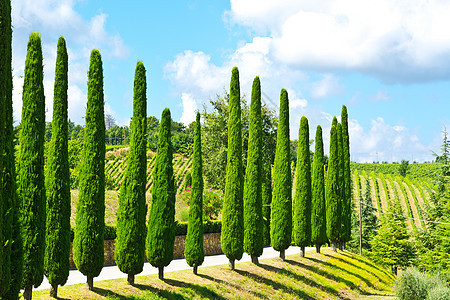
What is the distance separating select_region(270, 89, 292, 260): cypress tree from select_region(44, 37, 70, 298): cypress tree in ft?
47.1

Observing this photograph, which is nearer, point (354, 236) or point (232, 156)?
point (232, 156)

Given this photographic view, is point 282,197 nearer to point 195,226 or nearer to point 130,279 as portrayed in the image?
point 195,226

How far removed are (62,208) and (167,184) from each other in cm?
515

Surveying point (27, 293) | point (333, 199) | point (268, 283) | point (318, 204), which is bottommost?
point (268, 283)

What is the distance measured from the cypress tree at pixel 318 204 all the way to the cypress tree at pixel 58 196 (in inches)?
783

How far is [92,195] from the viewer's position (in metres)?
14.0

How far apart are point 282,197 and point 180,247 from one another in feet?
23.3

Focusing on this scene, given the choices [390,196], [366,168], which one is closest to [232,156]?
[390,196]

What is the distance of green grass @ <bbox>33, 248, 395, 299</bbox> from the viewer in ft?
48.5

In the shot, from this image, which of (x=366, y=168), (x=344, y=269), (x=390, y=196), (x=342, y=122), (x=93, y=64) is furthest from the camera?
(x=366, y=168)

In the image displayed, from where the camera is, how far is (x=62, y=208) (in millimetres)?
12977

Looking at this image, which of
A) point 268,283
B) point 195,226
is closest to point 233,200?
point 195,226

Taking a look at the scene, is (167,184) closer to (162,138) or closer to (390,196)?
(162,138)

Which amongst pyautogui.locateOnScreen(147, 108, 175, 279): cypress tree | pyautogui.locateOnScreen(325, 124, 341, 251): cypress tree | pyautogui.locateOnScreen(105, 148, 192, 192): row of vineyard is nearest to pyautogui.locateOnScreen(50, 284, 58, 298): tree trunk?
pyautogui.locateOnScreen(147, 108, 175, 279): cypress tree
